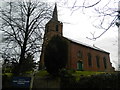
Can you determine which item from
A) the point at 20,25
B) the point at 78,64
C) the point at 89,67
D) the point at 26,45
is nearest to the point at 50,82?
the point at 26,45

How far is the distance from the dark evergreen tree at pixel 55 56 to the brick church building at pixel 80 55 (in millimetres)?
5857

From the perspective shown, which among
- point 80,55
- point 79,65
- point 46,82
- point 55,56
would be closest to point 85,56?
point 80,55

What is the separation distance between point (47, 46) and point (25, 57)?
18.5 feet

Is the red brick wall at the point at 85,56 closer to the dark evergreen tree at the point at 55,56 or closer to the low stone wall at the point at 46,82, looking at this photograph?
the dark evergreen tree at the point at 55,56

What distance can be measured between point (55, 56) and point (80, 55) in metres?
14.1

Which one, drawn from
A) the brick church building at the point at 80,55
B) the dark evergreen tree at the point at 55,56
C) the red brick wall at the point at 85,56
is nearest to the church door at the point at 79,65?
the brick church building at the point at 80,55

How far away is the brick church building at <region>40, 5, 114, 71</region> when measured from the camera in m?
32.6

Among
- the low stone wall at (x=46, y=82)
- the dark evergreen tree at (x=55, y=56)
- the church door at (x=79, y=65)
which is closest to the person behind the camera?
the low stone wall at (x=46, y=82)

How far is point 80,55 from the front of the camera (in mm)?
35688

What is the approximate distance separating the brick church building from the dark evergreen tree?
5857 millimetres

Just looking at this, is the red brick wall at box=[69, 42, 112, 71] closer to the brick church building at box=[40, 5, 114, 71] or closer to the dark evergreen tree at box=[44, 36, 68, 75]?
the brick church building at box=[40, 5, 114, 71]

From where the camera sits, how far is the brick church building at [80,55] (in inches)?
1283

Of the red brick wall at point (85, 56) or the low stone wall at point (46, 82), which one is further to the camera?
the red brick wall at point (85, 56)

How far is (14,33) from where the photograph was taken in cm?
1820
